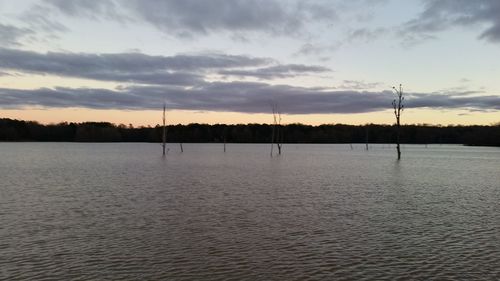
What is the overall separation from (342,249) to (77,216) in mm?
10217

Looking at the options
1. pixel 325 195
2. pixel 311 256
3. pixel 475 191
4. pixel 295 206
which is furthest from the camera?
pixel 475 191

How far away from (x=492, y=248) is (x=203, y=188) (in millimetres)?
17612

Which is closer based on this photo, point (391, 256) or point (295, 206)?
point (391, 256)

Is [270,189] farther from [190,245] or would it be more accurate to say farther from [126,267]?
[126,267]

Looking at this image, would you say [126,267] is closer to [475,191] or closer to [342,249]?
[342,249]

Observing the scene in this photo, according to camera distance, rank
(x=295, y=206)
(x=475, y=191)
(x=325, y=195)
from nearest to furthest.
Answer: (x=295, y=206)
(x=325, y=195)
(x=475, y=191)

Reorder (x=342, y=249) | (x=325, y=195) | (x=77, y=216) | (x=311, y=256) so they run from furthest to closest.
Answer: (x=325, y=195), (x=77, y=216), (x=342, y=249), (x=311, y=256)

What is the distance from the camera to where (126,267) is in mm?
10500

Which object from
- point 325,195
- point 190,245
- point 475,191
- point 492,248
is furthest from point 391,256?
point 475,191

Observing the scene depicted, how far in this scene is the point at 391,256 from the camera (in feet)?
38.0

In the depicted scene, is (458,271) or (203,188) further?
(203,188)

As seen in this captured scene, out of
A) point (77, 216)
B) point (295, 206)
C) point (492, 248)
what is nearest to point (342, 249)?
point (492, 248)

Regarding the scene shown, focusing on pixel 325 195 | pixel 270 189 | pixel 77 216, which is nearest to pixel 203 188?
pixel 270 189

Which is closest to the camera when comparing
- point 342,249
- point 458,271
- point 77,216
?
point 458,271
